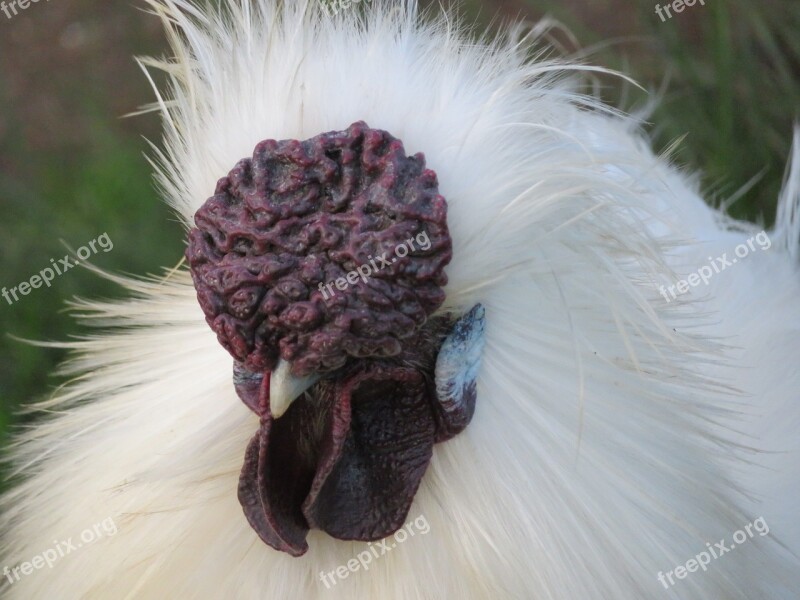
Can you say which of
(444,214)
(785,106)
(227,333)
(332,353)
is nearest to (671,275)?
(444,214)

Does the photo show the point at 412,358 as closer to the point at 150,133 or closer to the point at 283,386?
the point at 283,386

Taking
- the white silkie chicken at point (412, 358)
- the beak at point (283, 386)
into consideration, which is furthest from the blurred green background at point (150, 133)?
the beak at point (283, 386)

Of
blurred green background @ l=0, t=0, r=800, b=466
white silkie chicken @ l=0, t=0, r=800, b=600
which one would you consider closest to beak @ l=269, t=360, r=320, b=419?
white silkie chicken @ l=0, t=0, r=800, b=600

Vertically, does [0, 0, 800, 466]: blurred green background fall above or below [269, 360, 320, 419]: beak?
below

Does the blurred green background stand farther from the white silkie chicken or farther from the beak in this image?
the beak

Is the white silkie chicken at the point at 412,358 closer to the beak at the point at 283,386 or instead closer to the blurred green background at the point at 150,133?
the beak at the point at 283,386

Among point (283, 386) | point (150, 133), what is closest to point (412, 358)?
point (283, 386)
